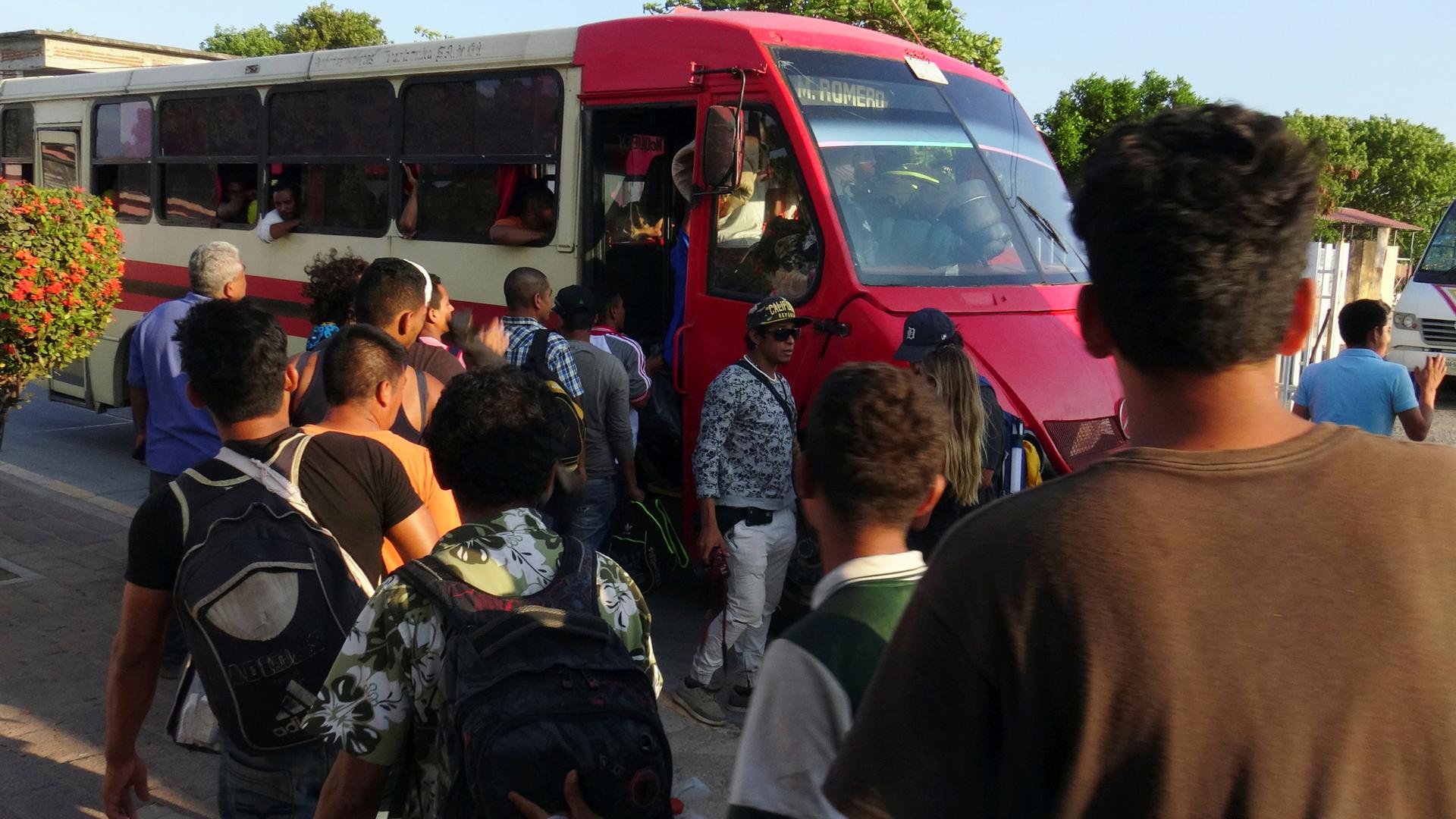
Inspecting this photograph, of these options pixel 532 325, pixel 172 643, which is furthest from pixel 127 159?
pixel 532 325

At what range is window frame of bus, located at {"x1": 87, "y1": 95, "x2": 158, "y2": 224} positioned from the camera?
10.1m

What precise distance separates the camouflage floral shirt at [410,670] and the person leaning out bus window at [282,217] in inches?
285

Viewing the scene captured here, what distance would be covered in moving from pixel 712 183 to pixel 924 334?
1732 millimetres

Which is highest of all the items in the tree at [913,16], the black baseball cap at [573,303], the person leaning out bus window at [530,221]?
the tree at [913,16]

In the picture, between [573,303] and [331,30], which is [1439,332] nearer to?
[573,303]

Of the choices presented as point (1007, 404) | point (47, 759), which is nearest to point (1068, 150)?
point (1007, 404)

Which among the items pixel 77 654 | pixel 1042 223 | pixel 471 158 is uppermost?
pixel 471 158

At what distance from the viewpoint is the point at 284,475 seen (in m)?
2.85

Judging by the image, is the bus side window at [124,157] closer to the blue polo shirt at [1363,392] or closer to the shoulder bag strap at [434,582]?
the blue polo shirt at [1363,392]

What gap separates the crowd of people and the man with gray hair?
7.87ft

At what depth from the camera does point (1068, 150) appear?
1862 centimetres

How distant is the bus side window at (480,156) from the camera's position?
710cm

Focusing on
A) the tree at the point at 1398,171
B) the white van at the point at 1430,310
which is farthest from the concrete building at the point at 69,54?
the tree at the point at 1398,171

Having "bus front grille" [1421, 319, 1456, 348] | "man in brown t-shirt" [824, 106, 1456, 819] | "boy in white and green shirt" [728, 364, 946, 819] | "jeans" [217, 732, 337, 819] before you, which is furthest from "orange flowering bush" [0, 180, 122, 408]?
"bus front grille" [1421, 319, 1456, 348]
